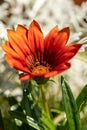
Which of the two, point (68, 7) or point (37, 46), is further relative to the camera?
point (68, 7)

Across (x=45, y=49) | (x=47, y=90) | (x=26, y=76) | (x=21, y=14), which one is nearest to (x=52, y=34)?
(x=45, y=49)

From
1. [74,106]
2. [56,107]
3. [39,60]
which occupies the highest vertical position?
[39,60]

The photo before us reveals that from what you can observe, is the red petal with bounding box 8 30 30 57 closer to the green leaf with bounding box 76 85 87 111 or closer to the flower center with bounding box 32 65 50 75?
the flower center with bounding box 32 65 50 75

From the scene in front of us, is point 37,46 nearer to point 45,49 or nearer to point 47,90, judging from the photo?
point 45,49

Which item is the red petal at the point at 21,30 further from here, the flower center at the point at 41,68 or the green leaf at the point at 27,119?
the green leaf at the point at 27,119

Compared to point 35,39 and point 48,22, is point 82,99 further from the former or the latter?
point 48,22

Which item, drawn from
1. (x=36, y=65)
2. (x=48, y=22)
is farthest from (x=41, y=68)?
(x=48, y=22)

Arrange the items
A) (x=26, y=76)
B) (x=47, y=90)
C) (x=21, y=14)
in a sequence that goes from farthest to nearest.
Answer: (x=21, y=14) → (x=47, y=90) → (x=26, y=76)
